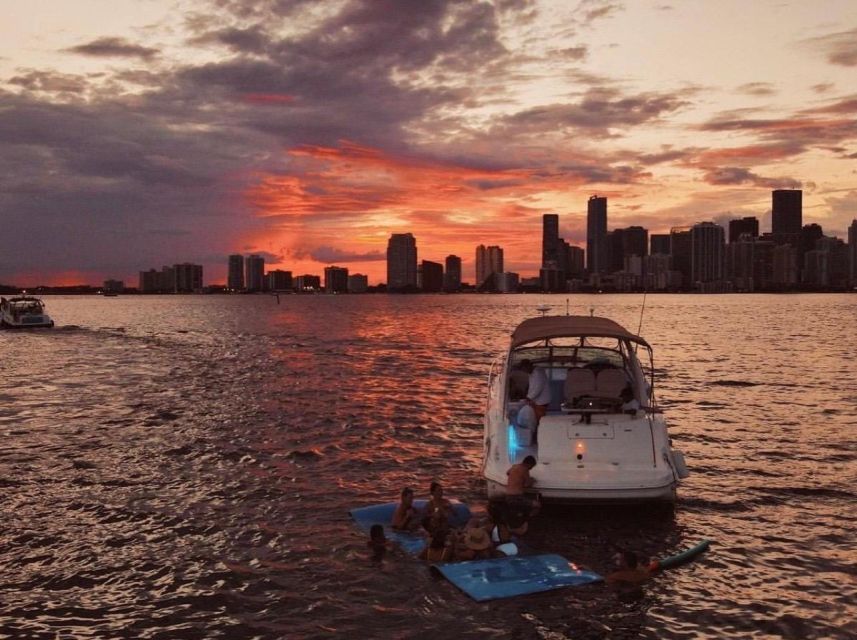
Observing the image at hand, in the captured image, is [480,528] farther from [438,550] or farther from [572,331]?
[572,331]

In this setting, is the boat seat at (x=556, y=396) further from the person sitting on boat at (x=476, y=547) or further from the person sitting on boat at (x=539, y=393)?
the person sitting on boat at (x=476, y=547)

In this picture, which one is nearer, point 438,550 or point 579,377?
point 438,550

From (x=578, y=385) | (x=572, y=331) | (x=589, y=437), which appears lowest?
(x=589, y=437)

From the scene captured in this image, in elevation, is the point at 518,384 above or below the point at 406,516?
above

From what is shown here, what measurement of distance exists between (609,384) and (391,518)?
518 centimetres

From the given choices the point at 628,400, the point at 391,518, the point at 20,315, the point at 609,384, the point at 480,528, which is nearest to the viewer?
the point at 480,528

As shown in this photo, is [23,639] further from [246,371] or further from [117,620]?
[246,371]

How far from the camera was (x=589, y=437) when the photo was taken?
13.8m

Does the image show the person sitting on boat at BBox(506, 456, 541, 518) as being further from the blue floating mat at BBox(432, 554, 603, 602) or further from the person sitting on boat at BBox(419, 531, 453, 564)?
the person sitting on boat at BBox(419, 531, 453, 564)

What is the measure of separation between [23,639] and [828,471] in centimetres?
1836

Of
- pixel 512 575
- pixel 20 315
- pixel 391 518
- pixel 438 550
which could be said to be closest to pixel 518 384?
pixel 391 518

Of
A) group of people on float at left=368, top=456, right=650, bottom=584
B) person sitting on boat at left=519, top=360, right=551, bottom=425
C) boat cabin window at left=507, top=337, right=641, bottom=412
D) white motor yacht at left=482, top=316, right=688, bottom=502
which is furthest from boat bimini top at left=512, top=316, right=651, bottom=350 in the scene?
group of people on float at left=368, top=456, right=650, bottom=584

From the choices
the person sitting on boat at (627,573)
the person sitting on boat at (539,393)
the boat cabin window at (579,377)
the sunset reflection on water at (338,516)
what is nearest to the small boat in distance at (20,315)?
the sunset reflection on water at (338,516)

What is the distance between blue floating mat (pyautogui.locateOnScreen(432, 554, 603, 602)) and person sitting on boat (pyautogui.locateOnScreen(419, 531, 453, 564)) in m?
0.21
